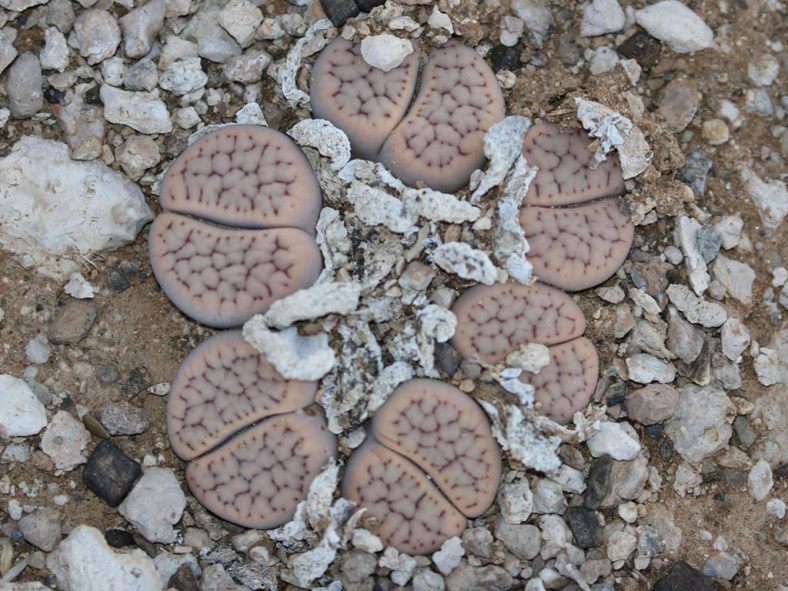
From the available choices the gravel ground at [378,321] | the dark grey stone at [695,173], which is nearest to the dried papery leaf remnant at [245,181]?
the gravel ground at [378,321]

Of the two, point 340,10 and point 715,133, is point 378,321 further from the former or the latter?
point 715,133

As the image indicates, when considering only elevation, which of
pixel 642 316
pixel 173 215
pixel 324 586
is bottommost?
pixel 324 586

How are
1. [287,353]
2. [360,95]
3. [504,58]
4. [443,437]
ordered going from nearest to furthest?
[287,353], [443,437], [360,95], [504,58]

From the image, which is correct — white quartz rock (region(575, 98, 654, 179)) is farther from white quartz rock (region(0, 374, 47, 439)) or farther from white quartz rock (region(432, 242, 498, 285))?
white quartz rock (region(0, 374, 47, 439))

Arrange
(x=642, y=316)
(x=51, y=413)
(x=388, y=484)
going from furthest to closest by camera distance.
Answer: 1. (x=642, y=316)
2. (x=51, y=413)
3. (x=388, y=484)

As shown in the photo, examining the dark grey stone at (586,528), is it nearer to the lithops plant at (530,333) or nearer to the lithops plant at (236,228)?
the lithops plant at (530,333)

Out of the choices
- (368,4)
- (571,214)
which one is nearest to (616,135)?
(571,214)

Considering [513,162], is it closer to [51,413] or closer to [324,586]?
[324,586]

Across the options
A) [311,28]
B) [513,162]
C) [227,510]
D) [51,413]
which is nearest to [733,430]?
[513,162]
